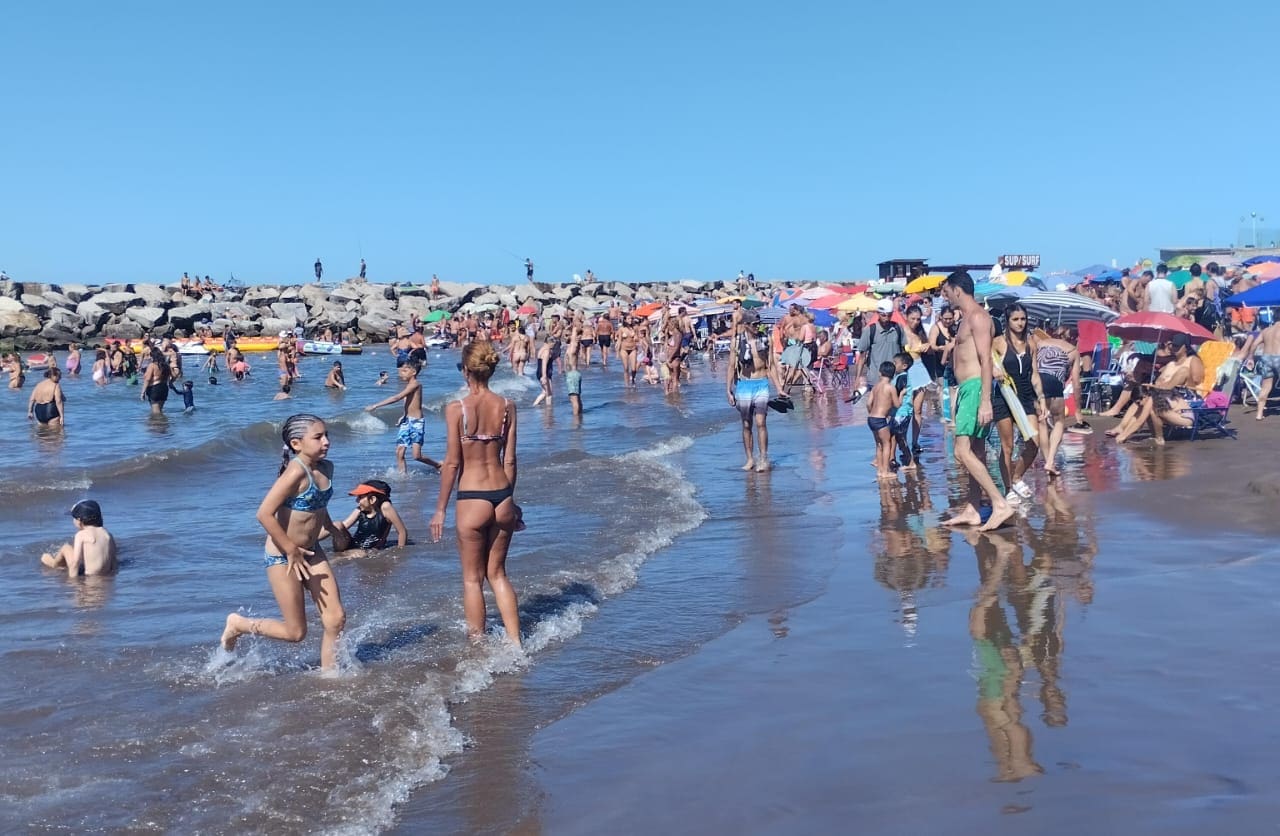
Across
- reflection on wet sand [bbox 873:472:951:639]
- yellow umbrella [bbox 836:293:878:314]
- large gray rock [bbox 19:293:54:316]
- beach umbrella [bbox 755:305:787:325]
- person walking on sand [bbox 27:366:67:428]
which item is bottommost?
reflection on wet sand [bbox 873:472:951:639]

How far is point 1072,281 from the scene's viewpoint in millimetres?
29953

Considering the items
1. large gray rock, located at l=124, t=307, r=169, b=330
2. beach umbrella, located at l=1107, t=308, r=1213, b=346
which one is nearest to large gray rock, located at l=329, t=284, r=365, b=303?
large gray rock, located at l=124, t=307, r=169, b=330

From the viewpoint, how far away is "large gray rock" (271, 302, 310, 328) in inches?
2137

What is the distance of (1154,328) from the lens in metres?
13.6

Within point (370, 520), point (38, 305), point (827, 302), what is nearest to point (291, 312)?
point (38, 305)

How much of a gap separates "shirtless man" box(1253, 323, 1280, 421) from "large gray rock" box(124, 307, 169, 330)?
46222 mm

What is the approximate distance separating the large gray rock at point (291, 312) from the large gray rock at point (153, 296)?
496 centimetres

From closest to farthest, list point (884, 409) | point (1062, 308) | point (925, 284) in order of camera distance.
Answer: point (884, 409) → point (1062, 308) → point (925, 284)

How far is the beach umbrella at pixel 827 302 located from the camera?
29.1m

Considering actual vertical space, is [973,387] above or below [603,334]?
above

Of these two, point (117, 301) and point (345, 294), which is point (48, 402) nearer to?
point (117, 301)

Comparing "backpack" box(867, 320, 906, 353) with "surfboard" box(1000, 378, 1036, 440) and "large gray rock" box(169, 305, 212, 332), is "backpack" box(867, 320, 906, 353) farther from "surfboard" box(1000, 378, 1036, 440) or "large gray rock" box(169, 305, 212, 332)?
"large gray rock" box(169, 305, 212, 332)

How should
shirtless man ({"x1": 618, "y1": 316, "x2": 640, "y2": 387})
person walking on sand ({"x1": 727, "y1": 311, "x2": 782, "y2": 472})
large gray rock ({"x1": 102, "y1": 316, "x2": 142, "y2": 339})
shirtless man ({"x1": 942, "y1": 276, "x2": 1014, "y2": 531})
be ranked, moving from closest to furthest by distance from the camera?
1. shirtless man ({"x1": 942, "y1": 276, "x2": 1014, "y2": 531})
2. person walking on sand ({"x1": 727, "y1": 311, "x2": 782, "y2": 472})
3. shirtless man ({"x1": 618, "y1": 316, "x2": 640, "y2": 387})
4. large gray rock ({"x1": 102, "y1": 316, "x2": 142, "y2": 339})

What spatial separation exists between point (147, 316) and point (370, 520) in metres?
46.9
